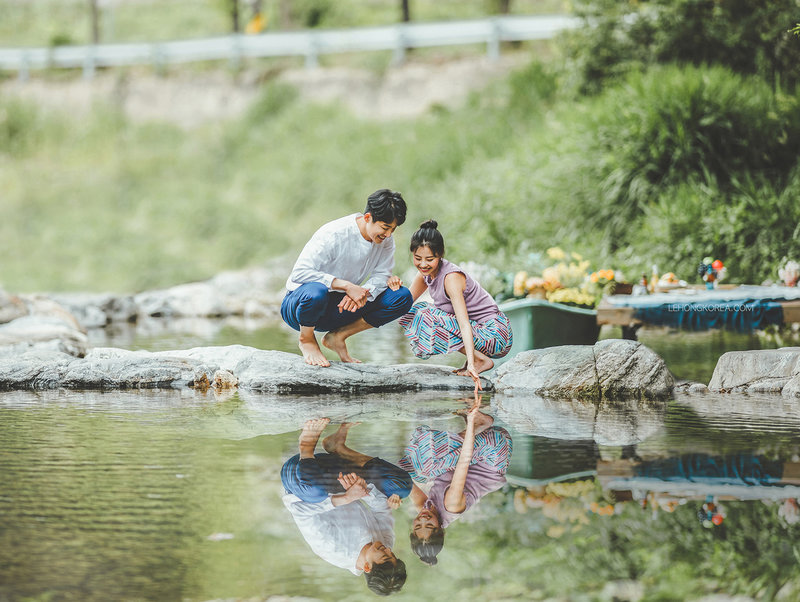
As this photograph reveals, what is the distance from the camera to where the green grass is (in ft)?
116

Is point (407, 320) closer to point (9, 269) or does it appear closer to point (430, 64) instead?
point (9, 269)

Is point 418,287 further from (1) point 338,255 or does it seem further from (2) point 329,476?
(2) point 329,476

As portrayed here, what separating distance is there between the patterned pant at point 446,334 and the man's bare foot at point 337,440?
4.43ft

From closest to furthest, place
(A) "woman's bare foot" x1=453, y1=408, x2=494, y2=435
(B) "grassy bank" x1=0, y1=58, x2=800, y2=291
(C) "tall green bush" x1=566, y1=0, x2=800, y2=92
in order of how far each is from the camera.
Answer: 1. (A) "woman's bare foot" x1=453, y1=408, x2=494, y2=435
2. (B) "grassy bank" x1=0, y1=58, x2=800, y2=291
3. (C) "tall green bush" x1=566, y1=0, x2=800, y2=92

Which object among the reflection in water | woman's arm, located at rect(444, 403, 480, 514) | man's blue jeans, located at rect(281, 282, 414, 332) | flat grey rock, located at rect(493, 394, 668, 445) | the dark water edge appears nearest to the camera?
the reflection in water

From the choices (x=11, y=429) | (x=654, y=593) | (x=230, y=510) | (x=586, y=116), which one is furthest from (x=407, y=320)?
(x=586, y=116)

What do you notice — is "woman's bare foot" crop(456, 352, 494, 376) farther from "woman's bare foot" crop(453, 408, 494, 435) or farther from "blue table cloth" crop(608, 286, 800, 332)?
"blue table cloth" crop(608, 286, 800, 332)

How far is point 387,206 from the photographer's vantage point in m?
6.38

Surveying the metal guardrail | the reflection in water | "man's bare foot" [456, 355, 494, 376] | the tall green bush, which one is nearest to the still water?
the reflection in water

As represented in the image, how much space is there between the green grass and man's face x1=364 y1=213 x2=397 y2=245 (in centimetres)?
2612

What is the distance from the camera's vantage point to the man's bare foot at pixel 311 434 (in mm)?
4918

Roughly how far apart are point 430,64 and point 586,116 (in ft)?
39.1

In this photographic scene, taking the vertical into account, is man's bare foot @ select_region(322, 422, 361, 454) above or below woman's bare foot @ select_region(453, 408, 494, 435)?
above

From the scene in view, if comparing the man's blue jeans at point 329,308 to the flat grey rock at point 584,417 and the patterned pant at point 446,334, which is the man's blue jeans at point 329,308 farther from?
the flat grey rock at point 584,417
